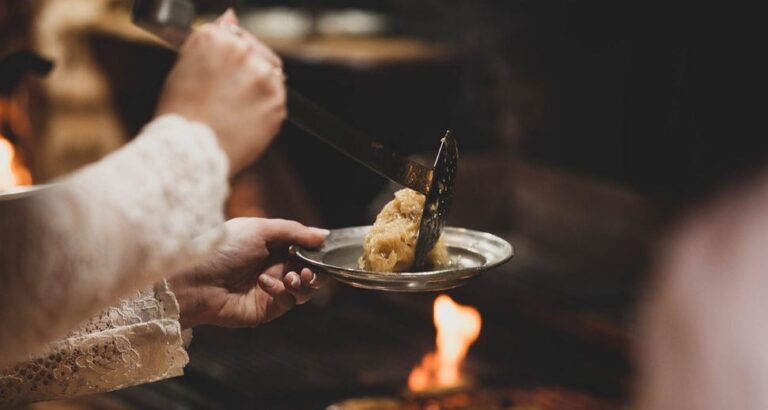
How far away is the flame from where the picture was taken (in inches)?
252

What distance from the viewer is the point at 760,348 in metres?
3.26

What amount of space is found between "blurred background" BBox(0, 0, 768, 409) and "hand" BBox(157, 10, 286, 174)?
2055mm

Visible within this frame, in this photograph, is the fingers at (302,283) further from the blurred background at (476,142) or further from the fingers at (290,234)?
the blurred background at (476,142)

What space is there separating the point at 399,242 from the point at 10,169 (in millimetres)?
5359

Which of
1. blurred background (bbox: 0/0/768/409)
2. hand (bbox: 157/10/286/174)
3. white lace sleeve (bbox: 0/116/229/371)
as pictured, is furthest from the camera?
blurred background (bbox: 0/0/768/409)

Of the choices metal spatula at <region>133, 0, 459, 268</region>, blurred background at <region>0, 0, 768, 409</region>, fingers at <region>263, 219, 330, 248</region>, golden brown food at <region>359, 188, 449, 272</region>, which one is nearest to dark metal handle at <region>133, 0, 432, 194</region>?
metal spatula at <region>133, 0, 459, 268</region>

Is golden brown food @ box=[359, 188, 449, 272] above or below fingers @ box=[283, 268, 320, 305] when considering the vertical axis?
above

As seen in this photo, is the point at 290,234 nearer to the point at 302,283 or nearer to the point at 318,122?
Result: the point at 302,283

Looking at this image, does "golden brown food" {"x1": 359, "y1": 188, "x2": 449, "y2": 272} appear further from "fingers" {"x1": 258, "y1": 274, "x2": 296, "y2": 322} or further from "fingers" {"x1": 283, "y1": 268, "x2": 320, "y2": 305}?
"fingers" {"x1": 258, "y1": 274, "x2": 296, "y2": 322}

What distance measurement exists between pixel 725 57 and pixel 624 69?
2.85 feet

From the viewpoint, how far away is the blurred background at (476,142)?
16.2ft

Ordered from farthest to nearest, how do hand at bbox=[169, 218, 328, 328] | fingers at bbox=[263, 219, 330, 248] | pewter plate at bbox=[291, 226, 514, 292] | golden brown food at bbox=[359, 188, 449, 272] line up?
hand at bbox=[169, 218, 328, 328], fingers at bbox=[263, 219, 330, 248], golden brown food at bbox=[359, 188, 449, 272], pewter plate at bbox=[291, 226, 514, 292]

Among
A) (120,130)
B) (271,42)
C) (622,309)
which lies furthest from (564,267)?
(120,130)

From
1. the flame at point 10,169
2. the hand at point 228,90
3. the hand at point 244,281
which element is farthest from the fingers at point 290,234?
the flame at point 10,169
